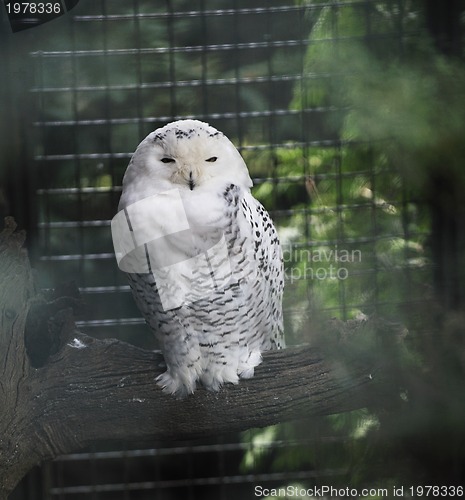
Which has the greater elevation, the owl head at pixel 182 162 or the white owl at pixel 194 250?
the owl head at pixel 182 162

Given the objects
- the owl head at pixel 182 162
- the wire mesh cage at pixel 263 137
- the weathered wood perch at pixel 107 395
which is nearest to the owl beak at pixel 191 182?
the owl head at pixel 182 162

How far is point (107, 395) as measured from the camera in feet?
3.82

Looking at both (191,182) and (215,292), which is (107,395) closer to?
(215,292)

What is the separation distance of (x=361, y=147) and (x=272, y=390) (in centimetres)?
57

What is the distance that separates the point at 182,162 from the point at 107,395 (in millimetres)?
387

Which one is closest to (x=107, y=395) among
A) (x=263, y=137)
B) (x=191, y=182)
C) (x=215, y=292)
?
(x=215, y=292)

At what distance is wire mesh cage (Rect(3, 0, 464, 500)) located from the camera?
1.46 meters

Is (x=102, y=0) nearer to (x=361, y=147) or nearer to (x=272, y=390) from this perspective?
(x=361, y=147)

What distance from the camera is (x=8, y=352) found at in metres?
1.11

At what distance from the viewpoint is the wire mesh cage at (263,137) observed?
1457 mm

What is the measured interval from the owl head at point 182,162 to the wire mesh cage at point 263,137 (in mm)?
388

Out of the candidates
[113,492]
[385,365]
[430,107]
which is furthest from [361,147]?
[113,492]

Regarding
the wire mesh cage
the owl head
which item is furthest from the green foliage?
the owl head

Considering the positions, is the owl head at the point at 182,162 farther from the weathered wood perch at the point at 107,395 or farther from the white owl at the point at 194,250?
the weathered wood perch at the point at 107,395
